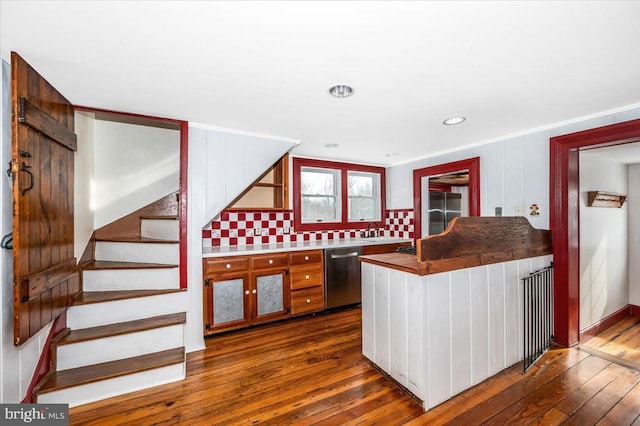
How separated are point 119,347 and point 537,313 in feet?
11.5

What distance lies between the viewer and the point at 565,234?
252cm

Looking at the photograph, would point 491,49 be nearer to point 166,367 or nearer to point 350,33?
point 350,33

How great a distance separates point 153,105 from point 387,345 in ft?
8.63

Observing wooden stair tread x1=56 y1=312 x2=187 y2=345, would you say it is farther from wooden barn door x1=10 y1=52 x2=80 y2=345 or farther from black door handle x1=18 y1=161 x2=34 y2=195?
black door handle x1=18 y1=161 x2=34 y2=195

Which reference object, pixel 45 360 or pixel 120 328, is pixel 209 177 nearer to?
pixel 120 328

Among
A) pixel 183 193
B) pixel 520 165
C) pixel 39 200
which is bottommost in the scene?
pixel 39 200

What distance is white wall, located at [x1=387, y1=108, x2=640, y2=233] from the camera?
2514 millimetres

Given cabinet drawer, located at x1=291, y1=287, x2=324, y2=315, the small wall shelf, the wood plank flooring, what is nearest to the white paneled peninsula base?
the wood plank flooring

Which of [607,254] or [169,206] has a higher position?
[169,206]

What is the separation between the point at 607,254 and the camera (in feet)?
10.5

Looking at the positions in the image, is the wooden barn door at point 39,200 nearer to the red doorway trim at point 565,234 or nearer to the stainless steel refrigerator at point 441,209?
the red doorway trim at point 565,234

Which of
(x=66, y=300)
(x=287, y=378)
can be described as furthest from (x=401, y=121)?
(x=66, y=300)

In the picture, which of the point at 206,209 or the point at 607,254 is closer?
the point at 206,209

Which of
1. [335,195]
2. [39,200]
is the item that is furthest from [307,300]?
[39,200]
